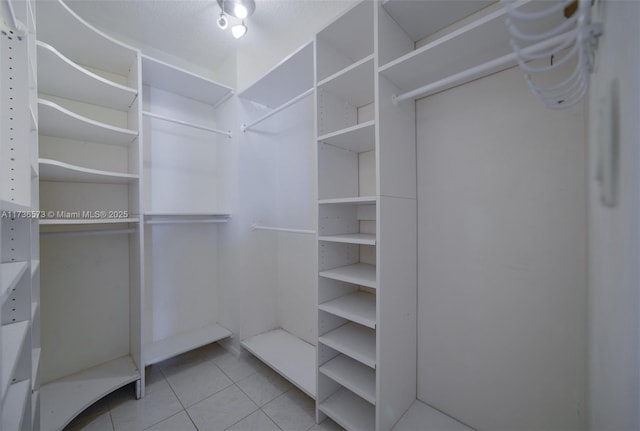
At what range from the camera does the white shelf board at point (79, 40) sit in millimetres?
1433

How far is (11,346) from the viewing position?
2.68 feet

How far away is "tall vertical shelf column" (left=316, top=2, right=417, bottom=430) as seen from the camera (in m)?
1.26

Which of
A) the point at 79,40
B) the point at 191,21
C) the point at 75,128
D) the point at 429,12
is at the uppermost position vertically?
the point at 191,21

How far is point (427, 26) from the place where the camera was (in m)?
1.39

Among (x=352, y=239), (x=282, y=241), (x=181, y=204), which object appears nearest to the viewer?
(x=352, y=239)

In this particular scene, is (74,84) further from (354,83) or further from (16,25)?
(354,83)

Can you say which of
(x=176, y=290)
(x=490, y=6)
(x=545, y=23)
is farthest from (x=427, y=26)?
(x=176, y=290)

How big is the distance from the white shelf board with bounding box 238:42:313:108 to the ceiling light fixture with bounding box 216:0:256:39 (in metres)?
0.33

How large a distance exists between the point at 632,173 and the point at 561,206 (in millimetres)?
646

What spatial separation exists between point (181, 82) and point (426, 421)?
3049 mm

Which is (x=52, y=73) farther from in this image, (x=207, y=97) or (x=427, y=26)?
(x=427, y=26)

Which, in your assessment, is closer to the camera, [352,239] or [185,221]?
[352,239]

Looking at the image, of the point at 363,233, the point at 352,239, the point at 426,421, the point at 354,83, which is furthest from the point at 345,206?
the point at 426,421

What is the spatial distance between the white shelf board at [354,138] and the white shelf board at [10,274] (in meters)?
1.39
